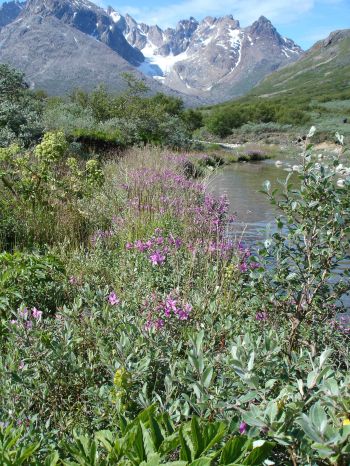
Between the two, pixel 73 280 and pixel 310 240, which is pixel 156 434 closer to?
pixel 310 240

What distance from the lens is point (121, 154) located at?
573 inches

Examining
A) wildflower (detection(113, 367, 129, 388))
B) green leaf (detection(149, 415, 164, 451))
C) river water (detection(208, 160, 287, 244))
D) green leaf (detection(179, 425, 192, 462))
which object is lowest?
river water (detection(208, 160, 287, 244))

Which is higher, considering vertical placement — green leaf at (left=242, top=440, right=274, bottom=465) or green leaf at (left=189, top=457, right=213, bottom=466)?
green leaf at (left=189, top=457, right=213, bottom=466)

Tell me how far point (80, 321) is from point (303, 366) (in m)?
1.40

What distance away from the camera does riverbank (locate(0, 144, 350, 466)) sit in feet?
4.09

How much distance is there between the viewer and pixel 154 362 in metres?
2.12

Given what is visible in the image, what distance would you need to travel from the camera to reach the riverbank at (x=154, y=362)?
1.25 meters

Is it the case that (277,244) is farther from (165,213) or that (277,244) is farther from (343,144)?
(165,213)

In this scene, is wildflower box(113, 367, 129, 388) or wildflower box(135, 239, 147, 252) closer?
wildflower box(113, 367, 129, 388)

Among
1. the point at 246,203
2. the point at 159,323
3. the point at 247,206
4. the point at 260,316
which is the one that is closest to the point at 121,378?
the point at 159,323

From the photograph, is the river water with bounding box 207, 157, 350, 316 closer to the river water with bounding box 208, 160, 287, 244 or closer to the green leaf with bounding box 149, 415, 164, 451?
the river water with bounding box 208, 160, 287, 244

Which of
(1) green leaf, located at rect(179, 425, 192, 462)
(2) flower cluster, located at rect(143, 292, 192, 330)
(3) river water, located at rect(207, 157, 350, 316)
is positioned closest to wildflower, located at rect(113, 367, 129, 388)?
(1) green leaf, located at rect(179, 425, 192, 462)

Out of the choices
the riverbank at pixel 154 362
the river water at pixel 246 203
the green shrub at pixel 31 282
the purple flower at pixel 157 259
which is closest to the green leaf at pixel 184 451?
the riverbank at pixel 154 362

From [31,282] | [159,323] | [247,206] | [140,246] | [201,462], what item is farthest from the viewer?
[247,206]
